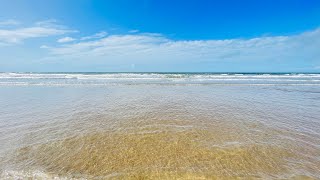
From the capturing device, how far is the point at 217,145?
16.6ft

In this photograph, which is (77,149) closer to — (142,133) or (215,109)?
(142,133)

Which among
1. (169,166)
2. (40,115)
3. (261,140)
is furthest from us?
(40,115)

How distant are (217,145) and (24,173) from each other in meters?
4.28

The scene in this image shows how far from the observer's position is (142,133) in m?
5.96

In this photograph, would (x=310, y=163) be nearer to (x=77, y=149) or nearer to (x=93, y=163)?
(x=93, y=163)

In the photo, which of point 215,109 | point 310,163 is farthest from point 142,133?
point 215,109

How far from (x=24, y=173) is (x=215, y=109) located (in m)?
7.93

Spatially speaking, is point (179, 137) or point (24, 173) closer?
point (24, 173)

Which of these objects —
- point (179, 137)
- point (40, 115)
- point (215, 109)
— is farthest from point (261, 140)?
point (40, 115)

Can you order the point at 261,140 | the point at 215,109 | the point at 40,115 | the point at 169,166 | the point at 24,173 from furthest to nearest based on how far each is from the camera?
the point at 215,109 < the point at 40,115 < the point at 261,140 < the point at 169,166 < the point at 24,173

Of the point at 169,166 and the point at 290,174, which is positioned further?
the point at 169,166

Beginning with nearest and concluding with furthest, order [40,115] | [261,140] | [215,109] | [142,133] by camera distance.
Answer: [261,140] → [142,133] → [40,115] → [215,109]

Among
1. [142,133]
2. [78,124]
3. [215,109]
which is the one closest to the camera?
[142,133]

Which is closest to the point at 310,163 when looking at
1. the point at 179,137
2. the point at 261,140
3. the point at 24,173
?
the point at 261,140
